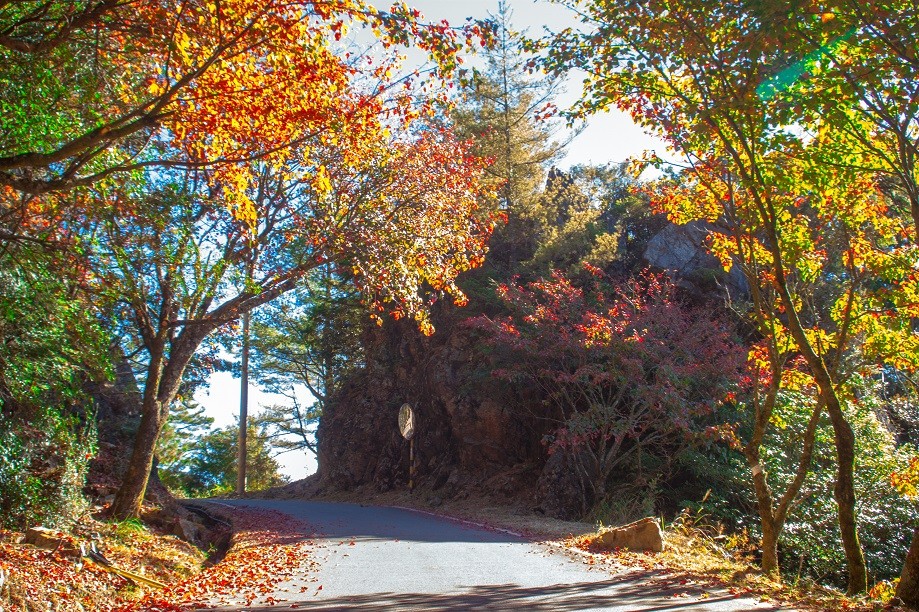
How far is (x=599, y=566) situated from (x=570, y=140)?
76.1 ft

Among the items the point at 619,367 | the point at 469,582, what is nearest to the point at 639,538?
the point at 469,582

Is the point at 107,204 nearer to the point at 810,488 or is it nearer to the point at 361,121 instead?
the point at 361,121

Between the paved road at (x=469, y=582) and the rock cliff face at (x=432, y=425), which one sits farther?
the rock cliff face at (x=432, y=425)

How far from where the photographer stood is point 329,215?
11.9 meters

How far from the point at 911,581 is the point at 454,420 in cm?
1694

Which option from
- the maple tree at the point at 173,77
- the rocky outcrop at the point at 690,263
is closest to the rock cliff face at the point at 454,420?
the rocky outcrop at the point at 690,263

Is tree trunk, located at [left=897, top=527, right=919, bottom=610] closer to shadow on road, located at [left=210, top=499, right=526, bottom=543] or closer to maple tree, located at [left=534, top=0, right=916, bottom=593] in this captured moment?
maple tree, located at [left=534, top=0, right=916, bottom=593]

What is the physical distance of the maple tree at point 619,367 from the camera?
15.5 metres

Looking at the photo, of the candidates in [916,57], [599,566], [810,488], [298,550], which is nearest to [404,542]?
[298,550]

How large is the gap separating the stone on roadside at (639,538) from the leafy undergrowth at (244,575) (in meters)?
4.36

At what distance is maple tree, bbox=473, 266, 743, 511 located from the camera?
1547 centimetres

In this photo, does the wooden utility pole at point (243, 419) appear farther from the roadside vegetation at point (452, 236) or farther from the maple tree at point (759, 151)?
the maple tree at point (759, 151)

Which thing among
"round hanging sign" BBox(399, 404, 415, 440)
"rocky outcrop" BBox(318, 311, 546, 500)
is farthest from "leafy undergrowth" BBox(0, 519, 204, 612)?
"round hanging sign" BBox(399, 404, 415, 440)

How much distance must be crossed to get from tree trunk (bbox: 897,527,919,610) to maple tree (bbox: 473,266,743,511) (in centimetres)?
731
